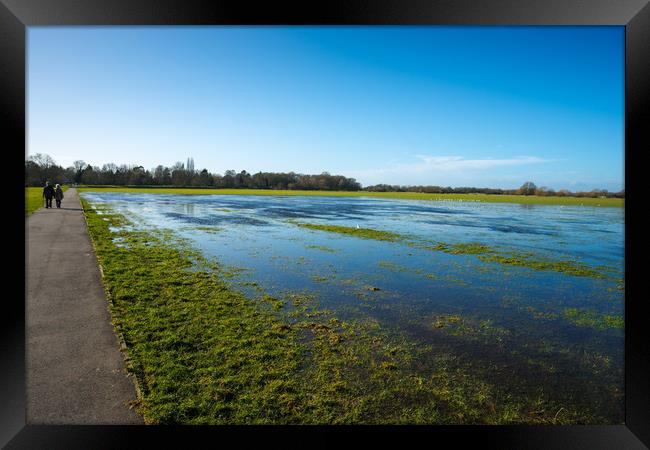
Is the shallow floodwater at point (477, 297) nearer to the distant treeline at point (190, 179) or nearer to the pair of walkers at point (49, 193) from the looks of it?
the pair of walkers at point (49, 193)

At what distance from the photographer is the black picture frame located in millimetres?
3260

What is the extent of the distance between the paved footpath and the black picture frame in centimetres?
23

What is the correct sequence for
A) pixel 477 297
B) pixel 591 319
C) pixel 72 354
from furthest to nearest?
pixel 477 297, pixel 591 319, pixel 72 354

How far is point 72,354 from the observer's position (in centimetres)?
445

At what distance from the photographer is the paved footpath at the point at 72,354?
3504 mm

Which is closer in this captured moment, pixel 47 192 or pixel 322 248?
pixel 322 248

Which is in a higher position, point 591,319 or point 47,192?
point 47,192

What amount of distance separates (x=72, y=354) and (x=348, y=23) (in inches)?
202

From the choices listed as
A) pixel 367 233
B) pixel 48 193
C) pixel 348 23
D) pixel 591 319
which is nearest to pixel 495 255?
pixel 591 319

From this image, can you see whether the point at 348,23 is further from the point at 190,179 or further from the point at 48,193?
the point at 190,179

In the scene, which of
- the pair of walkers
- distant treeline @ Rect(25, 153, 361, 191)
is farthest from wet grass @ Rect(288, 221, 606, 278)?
distant treeline @ Rect(25, 153, 361, 191)
